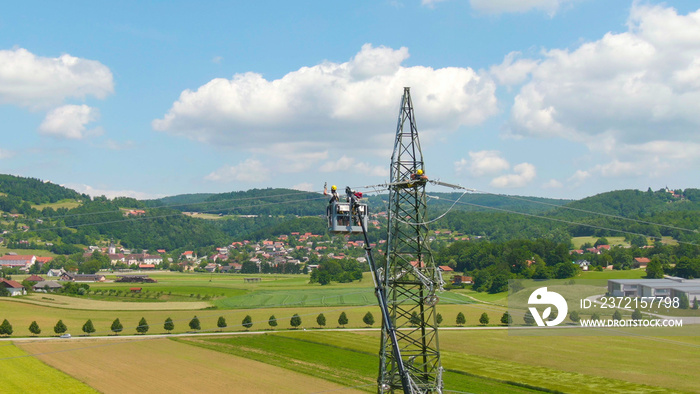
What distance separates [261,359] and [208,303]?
220 feet

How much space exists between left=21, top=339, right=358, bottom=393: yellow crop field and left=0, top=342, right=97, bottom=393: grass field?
103cm

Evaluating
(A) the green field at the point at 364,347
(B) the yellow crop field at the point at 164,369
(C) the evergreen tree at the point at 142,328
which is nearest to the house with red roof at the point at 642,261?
(A) the green field at the point at 364,347

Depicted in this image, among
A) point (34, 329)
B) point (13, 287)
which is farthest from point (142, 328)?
point (13, 287)

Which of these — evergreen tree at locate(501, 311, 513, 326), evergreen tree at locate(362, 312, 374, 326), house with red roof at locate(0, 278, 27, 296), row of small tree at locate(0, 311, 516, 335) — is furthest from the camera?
house with red roof at locate(0, 278, 27, 296)

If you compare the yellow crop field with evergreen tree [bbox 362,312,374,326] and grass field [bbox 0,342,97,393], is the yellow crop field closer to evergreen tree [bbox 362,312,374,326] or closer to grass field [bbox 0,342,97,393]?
grass field [bbox 0,342,97,393]

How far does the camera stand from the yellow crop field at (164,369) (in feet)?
155

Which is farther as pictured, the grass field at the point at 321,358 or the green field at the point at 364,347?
the green field at the point at 364,347

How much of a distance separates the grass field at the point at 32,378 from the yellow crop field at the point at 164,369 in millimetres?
1027

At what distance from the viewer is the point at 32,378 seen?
49531 millimetres

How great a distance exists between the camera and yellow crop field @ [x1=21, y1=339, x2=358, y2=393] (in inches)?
1855

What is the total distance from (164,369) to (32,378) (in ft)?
34.3

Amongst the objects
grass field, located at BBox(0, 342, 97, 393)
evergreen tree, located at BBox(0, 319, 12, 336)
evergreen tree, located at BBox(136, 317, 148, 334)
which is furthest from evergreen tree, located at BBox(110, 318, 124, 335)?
grass field, located at BBox(0, 342, 97, 393)

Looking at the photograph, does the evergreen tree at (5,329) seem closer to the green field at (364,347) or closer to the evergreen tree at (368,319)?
the green field at (364,347)

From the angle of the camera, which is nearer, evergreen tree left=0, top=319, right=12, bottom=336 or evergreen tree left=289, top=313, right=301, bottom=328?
evergreen tree left=0, top=319, right=12, bottom=336
